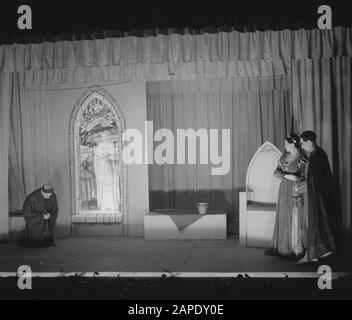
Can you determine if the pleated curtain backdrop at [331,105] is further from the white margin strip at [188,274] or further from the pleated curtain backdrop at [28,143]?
the pleated curtain backdrop at [28,143]

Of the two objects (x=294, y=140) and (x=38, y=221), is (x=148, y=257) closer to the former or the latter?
(x=38, y=221)

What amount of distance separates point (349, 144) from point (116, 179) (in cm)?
377

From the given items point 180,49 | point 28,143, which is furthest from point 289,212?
point 28,143

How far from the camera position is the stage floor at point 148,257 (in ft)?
18.5

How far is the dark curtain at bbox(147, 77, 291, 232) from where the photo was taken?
8414 mm

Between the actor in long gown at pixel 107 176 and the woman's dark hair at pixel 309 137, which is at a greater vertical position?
the woman's dark hair at pixel 309 137

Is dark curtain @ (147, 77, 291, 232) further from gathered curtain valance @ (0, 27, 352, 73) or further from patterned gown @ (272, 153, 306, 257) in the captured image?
patterned gown @ (272, 153, 306, 257)

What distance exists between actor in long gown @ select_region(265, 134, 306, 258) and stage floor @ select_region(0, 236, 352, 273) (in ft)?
0.64

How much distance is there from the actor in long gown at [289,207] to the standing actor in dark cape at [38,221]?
3.17 meters

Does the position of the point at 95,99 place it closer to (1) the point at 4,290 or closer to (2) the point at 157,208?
(2) the point at 157,208

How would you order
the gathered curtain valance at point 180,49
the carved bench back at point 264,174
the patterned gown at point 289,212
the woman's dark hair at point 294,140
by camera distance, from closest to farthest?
the patterned gown at point 289,212 → the woman's dark hair at point 294,140 → the gathered curtain valance at point 180,49 → the carved bench back at point 264,174

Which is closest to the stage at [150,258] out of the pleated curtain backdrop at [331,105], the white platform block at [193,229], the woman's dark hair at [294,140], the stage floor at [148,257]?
the stage floor at [148,257]

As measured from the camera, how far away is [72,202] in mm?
8258

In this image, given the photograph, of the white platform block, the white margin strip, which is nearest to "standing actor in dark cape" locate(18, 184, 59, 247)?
Result: the white platform block
